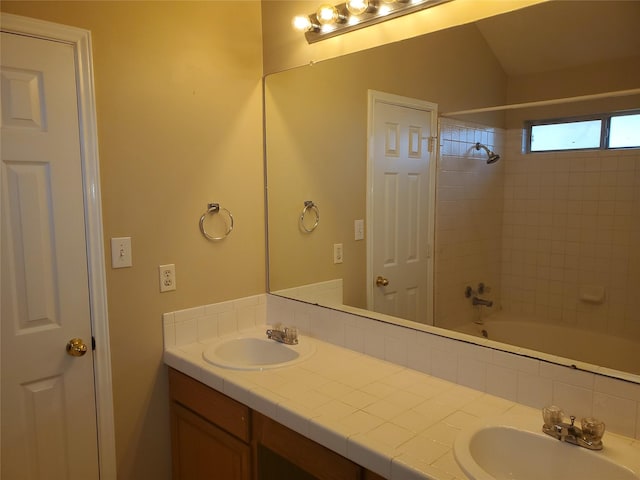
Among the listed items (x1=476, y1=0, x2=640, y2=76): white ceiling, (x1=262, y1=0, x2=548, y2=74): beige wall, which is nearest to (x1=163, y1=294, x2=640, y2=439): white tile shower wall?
(x1=476, y1=0, x2=640, y2=76): white ceiling

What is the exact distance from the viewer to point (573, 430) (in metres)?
1.21

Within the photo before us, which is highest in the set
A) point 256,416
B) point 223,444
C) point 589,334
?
point 589,334

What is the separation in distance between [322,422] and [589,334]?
835 millimetres

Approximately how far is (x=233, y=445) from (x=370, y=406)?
0.60 meters

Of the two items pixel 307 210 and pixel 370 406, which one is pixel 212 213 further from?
pixel 370 406

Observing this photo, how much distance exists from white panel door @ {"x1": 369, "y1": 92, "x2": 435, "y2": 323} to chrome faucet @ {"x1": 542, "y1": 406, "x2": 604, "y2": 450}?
0.55m

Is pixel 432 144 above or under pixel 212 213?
above

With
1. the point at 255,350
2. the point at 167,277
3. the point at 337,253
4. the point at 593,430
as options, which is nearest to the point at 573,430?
the point at 593,430

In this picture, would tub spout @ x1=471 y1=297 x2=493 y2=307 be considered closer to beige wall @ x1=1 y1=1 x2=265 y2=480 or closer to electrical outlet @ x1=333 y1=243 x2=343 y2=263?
electrical outlet @ x1=333 y1=243 x2=343 y2=263

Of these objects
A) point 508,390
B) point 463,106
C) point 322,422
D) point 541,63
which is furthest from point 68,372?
point 541,63

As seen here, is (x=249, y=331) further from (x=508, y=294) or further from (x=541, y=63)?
(x=541, y=63)

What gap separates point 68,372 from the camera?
5.65 ft

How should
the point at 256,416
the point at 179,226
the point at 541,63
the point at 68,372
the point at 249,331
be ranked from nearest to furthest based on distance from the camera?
the point at 541,63 → the point at 256,416 → the point at 68,372 → the point at 179,226 → the point at 249,331

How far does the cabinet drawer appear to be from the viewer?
1659mm
